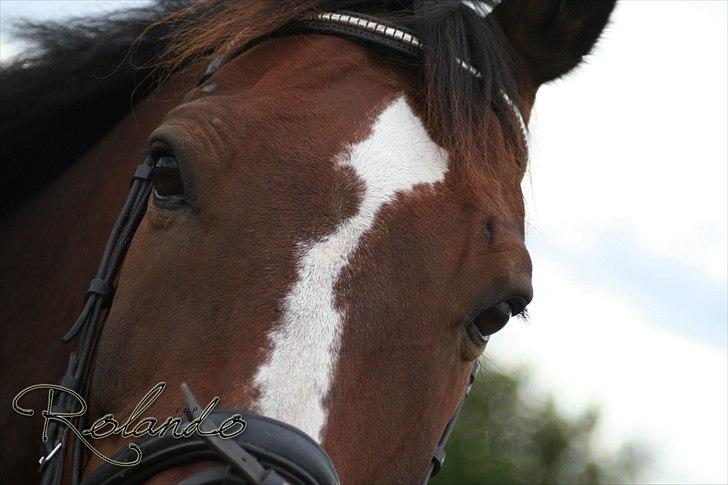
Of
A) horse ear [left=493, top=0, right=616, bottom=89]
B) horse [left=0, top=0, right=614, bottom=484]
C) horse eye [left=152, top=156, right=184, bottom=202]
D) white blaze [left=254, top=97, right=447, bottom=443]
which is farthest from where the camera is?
horse ear [left=493, top=0, right=616, bottom=89]

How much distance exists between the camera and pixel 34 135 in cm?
327

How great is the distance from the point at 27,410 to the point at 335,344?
1127mm

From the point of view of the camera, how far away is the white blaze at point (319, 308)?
6.80 ft

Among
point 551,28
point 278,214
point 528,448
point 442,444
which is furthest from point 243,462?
point 528,448

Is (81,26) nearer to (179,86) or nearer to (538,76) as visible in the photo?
(179,86)

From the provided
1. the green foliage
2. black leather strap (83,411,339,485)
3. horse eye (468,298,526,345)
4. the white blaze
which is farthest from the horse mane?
the green foliage

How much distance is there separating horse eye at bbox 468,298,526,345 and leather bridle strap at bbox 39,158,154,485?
1.12 m

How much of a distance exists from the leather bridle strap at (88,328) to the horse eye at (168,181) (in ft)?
0.65

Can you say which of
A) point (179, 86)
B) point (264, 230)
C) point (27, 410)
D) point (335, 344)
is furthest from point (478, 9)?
point (27, 410)

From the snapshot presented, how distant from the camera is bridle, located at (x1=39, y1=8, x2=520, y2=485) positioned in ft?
6.53

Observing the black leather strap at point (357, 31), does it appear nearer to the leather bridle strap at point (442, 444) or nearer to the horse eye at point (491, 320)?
the horse eye at point (491, 320)

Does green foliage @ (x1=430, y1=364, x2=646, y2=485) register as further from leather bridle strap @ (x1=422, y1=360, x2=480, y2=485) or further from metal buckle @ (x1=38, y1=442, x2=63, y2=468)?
metal buckle @ (x1=38, y1=442, x2=63, y2=468)

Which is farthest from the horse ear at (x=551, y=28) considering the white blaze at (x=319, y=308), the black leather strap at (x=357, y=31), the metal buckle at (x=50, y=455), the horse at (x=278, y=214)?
the metal buckle at (x=50, y=455)
